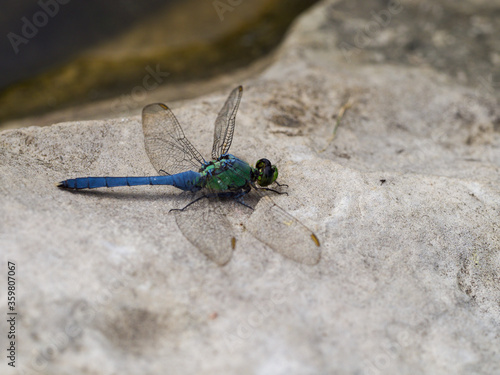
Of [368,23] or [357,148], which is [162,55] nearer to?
[368,23]

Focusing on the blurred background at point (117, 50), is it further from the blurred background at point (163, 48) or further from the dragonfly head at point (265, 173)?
the dragonfly head at point (265, 173)

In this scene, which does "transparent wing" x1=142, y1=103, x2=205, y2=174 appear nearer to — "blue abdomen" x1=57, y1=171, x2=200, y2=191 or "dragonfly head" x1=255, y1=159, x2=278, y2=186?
"blue abdomen" x1=57, y1=171, x2=200, y2=191

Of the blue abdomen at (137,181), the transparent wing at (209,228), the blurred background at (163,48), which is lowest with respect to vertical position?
the blurred background at (163,48)

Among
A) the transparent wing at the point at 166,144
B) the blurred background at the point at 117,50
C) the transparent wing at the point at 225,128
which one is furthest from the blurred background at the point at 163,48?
the transparent wing at the point at 166,144

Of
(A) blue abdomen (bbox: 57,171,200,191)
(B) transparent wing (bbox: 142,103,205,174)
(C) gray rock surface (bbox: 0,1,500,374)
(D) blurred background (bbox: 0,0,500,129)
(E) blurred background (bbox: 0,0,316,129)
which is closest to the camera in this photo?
(C) gray rock surface (bbox: 0,1,500,374)

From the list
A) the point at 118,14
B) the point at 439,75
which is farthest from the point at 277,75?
the point at 118,14

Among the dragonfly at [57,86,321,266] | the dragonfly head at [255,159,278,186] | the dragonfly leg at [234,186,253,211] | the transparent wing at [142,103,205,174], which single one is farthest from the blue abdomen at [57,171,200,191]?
the dragonfly head at [255,159,278,186]

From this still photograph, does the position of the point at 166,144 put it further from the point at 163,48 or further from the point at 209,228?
the point at 163,48
